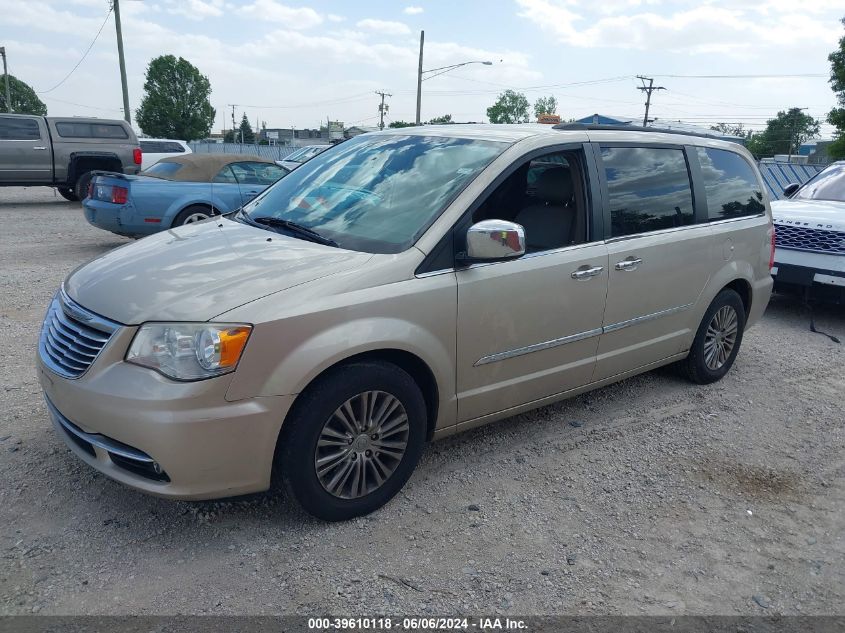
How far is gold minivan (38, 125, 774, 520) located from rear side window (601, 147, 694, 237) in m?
0.01

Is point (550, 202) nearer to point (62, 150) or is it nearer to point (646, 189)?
point (646, 189)

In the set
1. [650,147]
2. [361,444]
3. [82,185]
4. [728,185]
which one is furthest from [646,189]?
[82,185]

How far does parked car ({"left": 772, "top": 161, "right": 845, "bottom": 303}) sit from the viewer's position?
23.3ft

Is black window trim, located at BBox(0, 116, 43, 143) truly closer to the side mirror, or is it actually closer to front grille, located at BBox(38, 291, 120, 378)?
front grille, located at BBox(38, 291, 120, 378)

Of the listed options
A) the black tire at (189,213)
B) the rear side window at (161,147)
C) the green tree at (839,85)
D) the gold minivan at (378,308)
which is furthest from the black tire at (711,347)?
the green tree at (839,85)

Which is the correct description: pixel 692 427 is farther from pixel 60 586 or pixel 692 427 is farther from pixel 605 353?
pixel 60 586

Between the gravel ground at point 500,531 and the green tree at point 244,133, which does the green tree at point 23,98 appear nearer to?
the green tree at point 244,133

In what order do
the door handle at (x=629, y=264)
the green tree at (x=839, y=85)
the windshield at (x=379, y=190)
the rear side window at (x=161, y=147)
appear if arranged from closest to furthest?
the windshield at (x=379, y=190) < the door handle at (x=629, y=264) < the rear side window at (x=161, y=147) < the green tree at (x=839, y=85)

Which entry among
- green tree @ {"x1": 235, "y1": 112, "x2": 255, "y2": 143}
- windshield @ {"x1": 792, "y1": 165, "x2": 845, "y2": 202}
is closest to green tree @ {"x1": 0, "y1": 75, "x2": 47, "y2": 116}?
green tree @ {"x1": 235, "y1": 112, "x2": 255, "y2": 143}

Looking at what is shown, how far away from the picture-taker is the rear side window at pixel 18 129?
14727 millimetres

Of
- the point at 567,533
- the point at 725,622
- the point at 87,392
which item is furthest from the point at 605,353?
the point at 87,392

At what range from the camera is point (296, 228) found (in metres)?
3.65

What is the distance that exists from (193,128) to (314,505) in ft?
245

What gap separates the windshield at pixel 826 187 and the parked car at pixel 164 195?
266 inches
